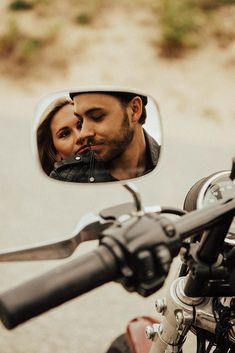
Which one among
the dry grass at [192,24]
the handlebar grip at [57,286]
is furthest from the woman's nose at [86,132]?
the dry grass at [192,24]

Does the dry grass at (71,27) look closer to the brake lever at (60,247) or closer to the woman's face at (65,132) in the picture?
the woman's face at (65,132)

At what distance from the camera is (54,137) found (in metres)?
1.14

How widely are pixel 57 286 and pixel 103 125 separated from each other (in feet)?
1.45

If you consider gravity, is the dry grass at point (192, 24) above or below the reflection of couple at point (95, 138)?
above

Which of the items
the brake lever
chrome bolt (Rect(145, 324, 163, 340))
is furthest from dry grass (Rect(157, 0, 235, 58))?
the brake lever

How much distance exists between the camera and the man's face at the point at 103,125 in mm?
1079

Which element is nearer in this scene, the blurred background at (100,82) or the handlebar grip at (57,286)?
the handlebar grip at (57,286)

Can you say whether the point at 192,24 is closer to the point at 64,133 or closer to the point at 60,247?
the point at 64,133

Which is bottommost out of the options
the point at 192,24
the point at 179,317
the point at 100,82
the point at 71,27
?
the point at 179,317

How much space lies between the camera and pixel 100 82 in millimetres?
7598

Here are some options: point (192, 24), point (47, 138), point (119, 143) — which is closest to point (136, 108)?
point (119, 143)

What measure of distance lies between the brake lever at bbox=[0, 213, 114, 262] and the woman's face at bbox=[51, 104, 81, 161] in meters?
0.19

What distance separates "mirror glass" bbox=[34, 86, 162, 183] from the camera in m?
1.09

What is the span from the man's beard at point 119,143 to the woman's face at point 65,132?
0.06m
